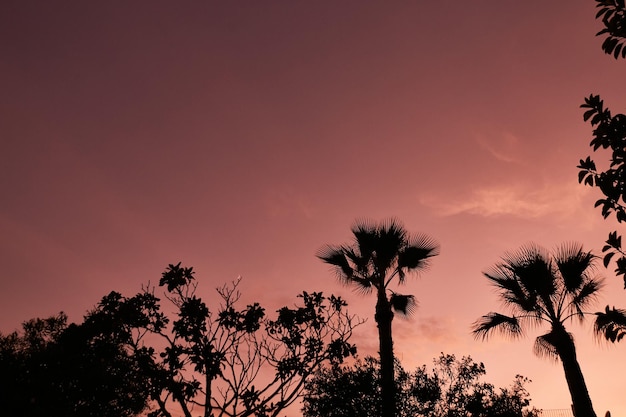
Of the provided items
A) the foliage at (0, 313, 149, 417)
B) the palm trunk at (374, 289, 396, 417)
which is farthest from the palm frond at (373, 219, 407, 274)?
the foliage at (0, 313, 149, 417)

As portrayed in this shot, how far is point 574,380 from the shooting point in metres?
11.4

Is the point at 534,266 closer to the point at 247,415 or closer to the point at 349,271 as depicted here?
the point at 349,271

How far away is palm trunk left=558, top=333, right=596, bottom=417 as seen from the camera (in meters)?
11.0

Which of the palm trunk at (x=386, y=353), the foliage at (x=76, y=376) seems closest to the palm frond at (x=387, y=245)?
the palm trunk at (x=386, y=353)

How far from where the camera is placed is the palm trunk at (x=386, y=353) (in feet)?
37.6

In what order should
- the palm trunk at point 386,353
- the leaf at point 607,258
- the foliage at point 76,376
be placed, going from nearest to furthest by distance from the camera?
the leaf at point 607,258 < the foliage at point 76,376 < the palm trunk at point 386,353

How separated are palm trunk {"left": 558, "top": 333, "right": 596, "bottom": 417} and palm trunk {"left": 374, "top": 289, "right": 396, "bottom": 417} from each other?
528 centimetres

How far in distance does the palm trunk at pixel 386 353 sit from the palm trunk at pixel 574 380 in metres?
5.28

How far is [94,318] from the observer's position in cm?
1070

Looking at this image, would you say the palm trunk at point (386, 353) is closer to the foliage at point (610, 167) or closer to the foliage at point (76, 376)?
the foliage at point (76, 376)

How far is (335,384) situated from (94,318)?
407 inches

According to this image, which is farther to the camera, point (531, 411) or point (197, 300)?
point (531, 411)

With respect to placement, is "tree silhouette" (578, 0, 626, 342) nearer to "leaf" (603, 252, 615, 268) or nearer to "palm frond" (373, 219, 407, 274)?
"leaf" (603, 252, 615, 268)

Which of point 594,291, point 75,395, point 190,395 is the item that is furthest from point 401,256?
point 75,395
